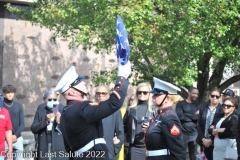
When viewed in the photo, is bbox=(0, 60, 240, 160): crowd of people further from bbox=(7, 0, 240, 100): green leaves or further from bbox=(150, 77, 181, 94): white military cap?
bbox=(7, 0, 240, 100): green leaves

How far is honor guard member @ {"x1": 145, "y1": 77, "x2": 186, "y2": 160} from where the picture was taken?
21.7ft

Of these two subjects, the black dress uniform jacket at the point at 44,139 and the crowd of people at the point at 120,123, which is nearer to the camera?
Result: the crowd of people at the point at 120,123

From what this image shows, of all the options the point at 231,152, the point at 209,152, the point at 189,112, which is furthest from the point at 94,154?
the point at 189,112

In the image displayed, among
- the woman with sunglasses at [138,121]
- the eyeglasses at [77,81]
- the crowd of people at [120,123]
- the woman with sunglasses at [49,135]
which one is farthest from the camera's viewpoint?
the woman with sunglasses at [49,135]

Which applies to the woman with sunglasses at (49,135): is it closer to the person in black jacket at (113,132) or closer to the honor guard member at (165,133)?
the person in black jacket at (113,132)

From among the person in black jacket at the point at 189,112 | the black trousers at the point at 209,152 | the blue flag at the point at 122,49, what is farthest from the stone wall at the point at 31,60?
the blue flag at the point at 122,49

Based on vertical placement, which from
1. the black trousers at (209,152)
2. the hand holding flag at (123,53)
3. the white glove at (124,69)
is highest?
the hand holding flag at (123,53)

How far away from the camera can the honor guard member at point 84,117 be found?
582 cm

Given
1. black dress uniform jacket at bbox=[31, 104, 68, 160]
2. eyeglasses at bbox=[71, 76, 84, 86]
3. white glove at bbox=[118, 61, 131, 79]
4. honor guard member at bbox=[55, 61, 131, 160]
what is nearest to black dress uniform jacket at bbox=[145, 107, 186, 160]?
honor guard member at bbox=[55, 61, 131, 160]

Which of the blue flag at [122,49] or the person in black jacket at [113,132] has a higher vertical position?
the blue flag at [122,49]

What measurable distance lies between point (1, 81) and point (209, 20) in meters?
7.55

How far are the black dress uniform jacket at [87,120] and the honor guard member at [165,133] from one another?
0.67m

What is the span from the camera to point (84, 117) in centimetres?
603

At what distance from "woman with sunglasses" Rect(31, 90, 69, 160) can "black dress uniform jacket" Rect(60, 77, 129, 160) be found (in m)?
2.99
